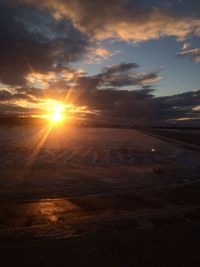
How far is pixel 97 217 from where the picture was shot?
25.7 ft

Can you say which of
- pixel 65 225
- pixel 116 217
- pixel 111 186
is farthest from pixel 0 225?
pixel 111 186

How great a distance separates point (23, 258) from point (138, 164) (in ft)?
44.1

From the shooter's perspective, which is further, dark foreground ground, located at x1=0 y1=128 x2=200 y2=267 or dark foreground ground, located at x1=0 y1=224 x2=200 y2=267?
dark foreground ground, located at x1=0 y1=128 x2=200 y2=267

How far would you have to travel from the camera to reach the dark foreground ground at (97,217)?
566cm

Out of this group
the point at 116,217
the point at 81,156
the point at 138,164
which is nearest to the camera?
the point at 116,217

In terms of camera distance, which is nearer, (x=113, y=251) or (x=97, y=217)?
(x=113, y=251)

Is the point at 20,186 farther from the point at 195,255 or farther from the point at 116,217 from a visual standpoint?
the point at 195,255

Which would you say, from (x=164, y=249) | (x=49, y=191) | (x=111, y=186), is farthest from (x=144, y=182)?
(x=164, y=249)

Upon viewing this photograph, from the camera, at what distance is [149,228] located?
7055 mm

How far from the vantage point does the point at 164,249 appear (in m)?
5.99

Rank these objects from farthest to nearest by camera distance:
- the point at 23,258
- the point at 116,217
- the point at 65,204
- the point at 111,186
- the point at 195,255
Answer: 1. the point at 111,186
2. the point at 65,204
3. the point at 116,217
4. the point at 195,255
5. the point at 23,258

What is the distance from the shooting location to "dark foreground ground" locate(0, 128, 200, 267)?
566 cm

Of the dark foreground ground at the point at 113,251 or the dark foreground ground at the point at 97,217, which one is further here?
the dark foreground ground at the point at 97,217

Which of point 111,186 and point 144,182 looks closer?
point 111,186
